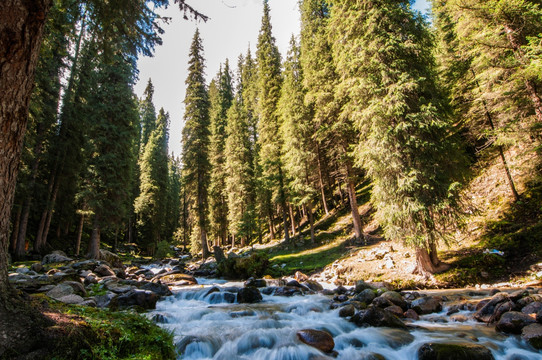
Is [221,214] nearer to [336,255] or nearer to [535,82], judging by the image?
[336,255]

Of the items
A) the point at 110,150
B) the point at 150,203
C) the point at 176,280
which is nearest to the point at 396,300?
the point at 176,280

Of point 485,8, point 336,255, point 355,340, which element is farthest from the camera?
point 336,255

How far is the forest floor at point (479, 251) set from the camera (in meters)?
9.59

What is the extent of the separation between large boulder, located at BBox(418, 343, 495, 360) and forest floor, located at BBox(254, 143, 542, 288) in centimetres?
571

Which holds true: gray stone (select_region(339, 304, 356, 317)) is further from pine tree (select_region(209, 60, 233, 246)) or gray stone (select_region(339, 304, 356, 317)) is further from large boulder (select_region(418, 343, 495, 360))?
pine tree (select_region(209, 60, 233, 246))

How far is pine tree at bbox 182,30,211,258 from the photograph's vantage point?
1050 inches

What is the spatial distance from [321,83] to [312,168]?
285 inches

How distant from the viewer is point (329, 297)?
397 inches

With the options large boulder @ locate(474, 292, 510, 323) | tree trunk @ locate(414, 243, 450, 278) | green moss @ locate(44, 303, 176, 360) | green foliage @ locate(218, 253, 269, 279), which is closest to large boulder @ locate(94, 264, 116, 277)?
green foliage @ locate(218, 253, 269, 279)

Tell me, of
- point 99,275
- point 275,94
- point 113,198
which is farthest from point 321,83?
point 99,275

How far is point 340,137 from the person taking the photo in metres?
18.8

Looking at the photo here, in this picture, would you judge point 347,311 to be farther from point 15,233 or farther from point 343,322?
point 15,233

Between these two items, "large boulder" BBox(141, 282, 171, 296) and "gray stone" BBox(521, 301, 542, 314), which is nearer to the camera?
"gray stone" BBox(521, 301, 542, 314)

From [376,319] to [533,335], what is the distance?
2.96 meters
